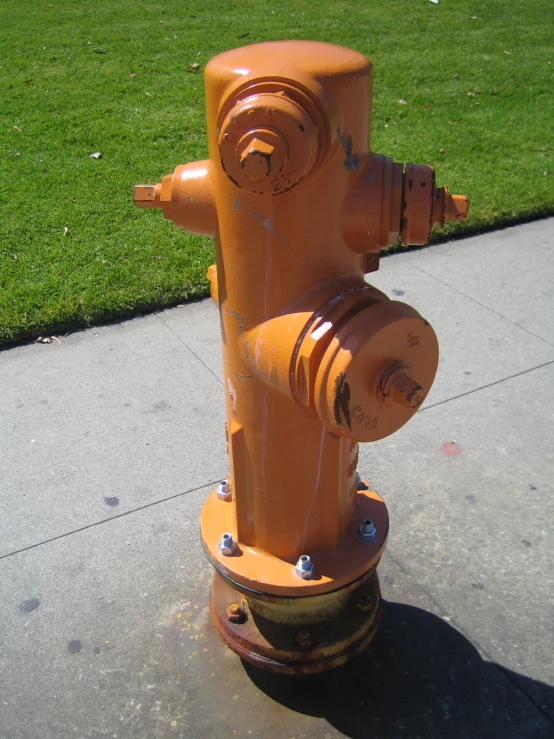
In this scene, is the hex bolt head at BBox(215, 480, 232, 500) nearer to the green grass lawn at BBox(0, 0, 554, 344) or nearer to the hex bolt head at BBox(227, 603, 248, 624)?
the hex bolt head at BBox(227, 603, 248, 624)

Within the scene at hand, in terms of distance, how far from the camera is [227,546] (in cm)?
196

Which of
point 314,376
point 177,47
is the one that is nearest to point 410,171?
point 314,376

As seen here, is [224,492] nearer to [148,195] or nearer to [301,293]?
[301,293]

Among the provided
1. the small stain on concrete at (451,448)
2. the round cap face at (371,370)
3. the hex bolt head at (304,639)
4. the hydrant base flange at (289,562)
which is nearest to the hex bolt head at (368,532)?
Answer: the hydrant base flange at (289,562)

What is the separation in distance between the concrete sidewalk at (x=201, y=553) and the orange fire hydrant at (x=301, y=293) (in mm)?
442

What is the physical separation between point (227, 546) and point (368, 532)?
15.8 inches

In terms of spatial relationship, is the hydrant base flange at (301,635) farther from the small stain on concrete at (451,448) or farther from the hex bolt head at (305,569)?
the small stain on concrete at (451,448)

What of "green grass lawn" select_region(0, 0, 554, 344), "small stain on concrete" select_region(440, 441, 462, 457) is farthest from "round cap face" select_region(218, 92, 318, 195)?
"green grass lawn" select_region(0, 0, 554, 344)

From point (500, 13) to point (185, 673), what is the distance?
385 inches

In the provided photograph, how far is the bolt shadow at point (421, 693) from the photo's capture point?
79.7 inches

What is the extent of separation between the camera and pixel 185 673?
2164 mm

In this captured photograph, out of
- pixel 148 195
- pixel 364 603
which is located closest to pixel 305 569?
pixel 364 603

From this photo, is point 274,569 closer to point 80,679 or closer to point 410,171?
point 80,679

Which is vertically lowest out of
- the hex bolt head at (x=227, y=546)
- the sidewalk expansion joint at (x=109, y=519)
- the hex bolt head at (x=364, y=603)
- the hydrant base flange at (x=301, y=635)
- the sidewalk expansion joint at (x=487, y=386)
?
the sidewalk expansion joint at (x=487, y=386)
